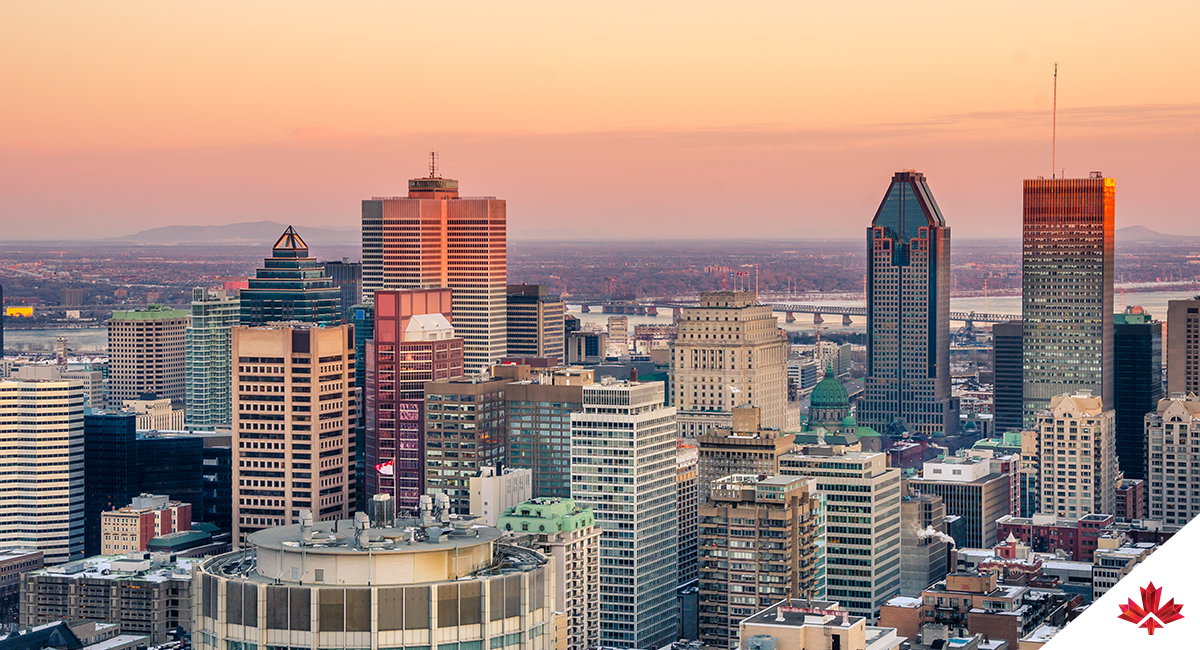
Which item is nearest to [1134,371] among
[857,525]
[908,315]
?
[908,315]

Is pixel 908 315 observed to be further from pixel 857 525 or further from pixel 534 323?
pixel 857 525

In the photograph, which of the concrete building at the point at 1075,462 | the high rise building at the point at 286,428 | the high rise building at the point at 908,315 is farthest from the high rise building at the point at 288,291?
the high rise building at the point at 908,315

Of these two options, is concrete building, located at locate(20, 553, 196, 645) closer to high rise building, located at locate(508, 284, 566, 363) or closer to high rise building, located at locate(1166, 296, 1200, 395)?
high rise building, located at locate(508, 284, 566, 363)

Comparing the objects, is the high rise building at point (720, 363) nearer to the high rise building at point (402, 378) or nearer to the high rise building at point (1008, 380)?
the high rise building at point (402, 378)

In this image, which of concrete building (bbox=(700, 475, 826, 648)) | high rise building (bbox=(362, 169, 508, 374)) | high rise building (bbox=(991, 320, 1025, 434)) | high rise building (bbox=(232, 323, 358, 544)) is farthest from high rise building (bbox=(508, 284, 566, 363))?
concrete building (bbox=(700, 475, 826, 648))

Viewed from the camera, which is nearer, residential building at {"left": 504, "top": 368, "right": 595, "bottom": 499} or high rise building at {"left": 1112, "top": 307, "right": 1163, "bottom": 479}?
residential building at {"left": 504, "top": 368, "right": 595, "bottom": 499}

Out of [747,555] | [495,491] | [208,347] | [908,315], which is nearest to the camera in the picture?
[747,555]

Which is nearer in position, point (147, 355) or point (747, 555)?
point (747, 555)

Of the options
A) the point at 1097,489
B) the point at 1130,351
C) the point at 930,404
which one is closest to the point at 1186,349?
the point at 1130,351
